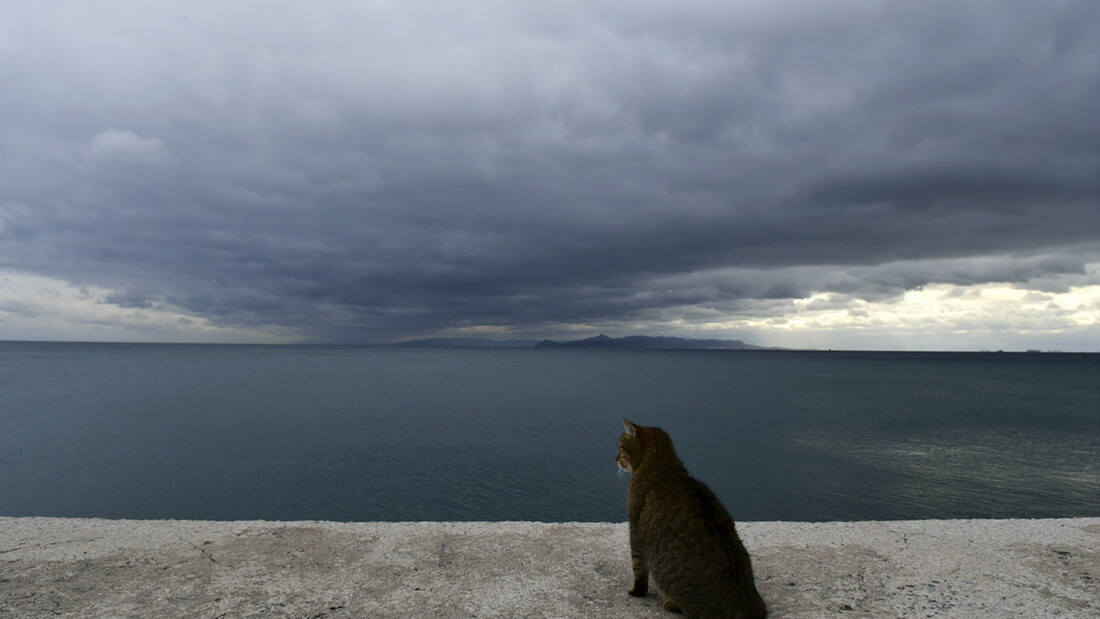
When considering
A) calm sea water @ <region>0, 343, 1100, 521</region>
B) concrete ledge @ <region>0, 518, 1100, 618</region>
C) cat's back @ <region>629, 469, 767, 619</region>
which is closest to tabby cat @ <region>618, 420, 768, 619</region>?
cat's back @ <region>629, 469, 767, 619</region>

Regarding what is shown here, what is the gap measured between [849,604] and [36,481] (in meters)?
29.1

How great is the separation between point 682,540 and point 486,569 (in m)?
2.66

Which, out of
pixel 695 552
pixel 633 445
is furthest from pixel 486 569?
pixel 695 552

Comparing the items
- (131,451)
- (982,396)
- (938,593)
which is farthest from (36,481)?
(982,396)

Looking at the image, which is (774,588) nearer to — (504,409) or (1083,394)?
(504,409)

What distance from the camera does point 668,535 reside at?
5.39 metres

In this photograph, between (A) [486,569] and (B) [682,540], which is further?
(A) [486,569]

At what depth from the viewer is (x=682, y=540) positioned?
17.2 feet

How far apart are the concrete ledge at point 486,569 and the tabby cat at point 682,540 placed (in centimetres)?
67

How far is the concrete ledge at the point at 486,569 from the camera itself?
5973 mm

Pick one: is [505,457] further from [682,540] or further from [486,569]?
[682,540]

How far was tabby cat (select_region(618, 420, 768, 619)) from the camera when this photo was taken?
A: 5.06 m

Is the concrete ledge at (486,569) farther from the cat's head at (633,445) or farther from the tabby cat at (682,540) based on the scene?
the cat's head at (633,445)

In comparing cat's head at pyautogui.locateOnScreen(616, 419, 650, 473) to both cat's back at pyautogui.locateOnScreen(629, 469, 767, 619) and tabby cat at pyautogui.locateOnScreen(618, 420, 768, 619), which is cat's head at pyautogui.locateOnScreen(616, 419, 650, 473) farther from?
cat's back at pyautogui.locateOnScreen(629, 469, 767, 619)
